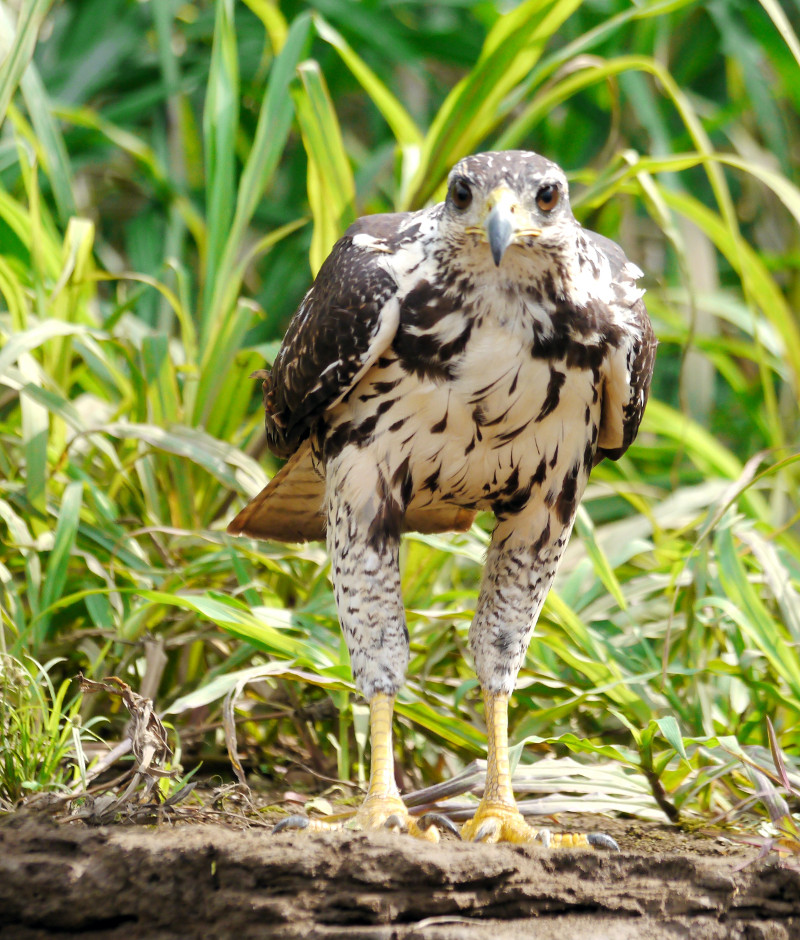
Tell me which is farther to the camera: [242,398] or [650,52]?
[650,52]

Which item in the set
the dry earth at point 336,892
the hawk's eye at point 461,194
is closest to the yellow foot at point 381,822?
the dry earth at point 336,892

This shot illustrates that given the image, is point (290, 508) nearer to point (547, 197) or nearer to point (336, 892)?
point (547, 197)

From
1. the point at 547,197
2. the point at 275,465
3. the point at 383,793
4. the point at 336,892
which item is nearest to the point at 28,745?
the point at 383,793

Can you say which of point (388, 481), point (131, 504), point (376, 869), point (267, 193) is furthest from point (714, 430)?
point (376, 869)

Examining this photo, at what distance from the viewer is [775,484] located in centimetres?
504

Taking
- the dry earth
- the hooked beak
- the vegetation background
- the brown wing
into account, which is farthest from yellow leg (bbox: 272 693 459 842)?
the hooked beak

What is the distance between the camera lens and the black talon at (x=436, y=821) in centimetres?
256

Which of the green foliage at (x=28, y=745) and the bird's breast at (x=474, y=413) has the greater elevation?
the bird's breast at (x=474, y=413)

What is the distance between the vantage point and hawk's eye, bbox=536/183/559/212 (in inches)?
Answer: 95.9

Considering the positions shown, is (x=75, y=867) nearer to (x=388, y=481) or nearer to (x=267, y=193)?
(x=388, y=481)

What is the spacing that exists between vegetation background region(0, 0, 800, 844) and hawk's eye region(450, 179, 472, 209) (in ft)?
4.24

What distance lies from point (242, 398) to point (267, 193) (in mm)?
2904

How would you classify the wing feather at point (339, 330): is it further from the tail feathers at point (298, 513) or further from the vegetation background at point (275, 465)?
the vegetation background at point (275, 465)

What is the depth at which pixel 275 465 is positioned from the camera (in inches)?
218
